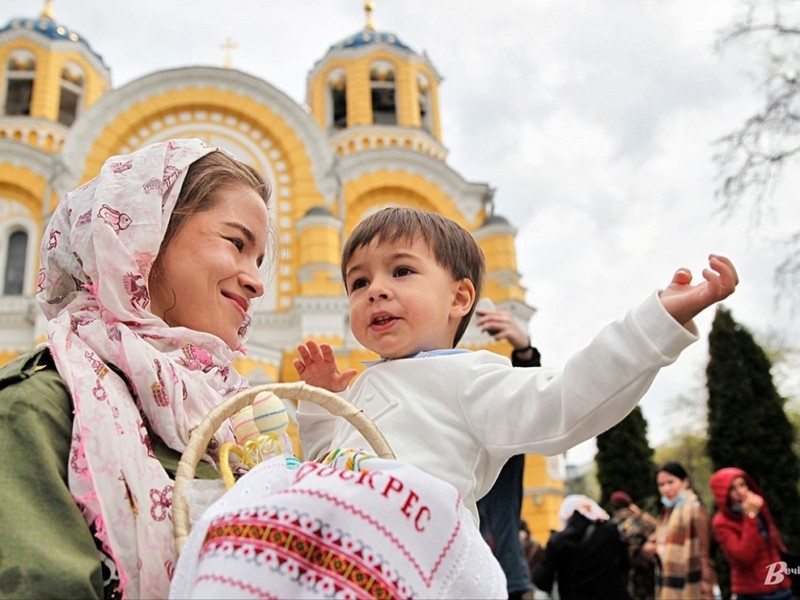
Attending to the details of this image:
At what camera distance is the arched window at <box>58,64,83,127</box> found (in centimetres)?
1744

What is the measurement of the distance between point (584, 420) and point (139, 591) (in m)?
0.86

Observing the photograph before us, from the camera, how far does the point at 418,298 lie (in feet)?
6.07

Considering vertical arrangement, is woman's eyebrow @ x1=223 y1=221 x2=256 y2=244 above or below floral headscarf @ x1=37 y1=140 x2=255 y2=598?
above

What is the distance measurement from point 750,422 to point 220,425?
10636mm

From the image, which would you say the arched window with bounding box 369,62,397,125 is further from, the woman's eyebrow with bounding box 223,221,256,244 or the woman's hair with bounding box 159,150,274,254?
the woman's eyebrow with bounding box 223,221,256,244

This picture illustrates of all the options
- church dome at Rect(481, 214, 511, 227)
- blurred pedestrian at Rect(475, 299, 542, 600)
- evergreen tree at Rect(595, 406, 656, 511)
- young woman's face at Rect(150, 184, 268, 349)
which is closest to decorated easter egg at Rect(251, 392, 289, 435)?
young woman's face at Rect(150, 184, 268, 349)

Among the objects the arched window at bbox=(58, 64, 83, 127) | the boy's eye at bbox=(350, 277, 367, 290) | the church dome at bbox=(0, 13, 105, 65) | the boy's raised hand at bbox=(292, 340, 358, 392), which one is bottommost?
the boy's raised hand at bbox=(292, 340, 358, 392)

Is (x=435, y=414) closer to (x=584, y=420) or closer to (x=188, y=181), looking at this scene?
(x=584, y=420)

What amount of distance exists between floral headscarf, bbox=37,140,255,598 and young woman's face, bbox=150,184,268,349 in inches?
2.6

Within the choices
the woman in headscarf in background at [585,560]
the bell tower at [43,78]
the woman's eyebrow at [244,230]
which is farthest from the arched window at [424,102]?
the woman's eyebrow at [244,230]

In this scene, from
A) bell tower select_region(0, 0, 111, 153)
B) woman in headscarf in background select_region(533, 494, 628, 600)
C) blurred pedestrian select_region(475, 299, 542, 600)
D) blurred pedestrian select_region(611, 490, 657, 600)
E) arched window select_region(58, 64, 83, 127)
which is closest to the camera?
blurred pedestrian select_region(475, 299, 542, 600)

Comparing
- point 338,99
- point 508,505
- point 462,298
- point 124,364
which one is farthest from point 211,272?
point 338,99

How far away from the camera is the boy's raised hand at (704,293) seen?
1.37 m

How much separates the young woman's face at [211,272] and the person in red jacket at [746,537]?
435 centimetres
